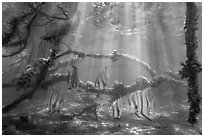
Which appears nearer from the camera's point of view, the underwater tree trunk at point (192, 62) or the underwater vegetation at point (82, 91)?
the underwater vegetation at point (82, 91)

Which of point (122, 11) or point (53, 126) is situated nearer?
point (53, 126)

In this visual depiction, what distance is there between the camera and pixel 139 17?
71.5 feet

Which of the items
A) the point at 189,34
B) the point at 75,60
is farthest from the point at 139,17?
the point at 189,34

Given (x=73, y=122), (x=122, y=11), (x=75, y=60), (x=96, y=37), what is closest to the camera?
(x=73, y=122)

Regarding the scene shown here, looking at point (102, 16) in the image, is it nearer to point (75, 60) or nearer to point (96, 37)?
point (75, 60)

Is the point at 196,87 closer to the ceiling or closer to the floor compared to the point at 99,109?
closer to the ceiling

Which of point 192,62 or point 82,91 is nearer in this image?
point 192,62

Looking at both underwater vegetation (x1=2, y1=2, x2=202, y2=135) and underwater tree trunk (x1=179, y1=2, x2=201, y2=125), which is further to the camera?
underwater tree trunk (x1=179, y1=2, x2=201, y2=125)

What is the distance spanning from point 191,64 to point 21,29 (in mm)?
6068

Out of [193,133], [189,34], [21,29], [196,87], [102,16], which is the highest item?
[102,16]

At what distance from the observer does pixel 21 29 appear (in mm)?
8062

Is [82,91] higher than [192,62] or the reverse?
the reverse

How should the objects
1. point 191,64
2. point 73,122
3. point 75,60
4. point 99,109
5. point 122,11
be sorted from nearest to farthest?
point 191,64 < point 73,122 < point 99,109 < point 75,60 < point 122,11

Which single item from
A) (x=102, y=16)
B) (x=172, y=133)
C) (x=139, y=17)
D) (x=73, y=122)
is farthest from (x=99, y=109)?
(x=139, y=17)
